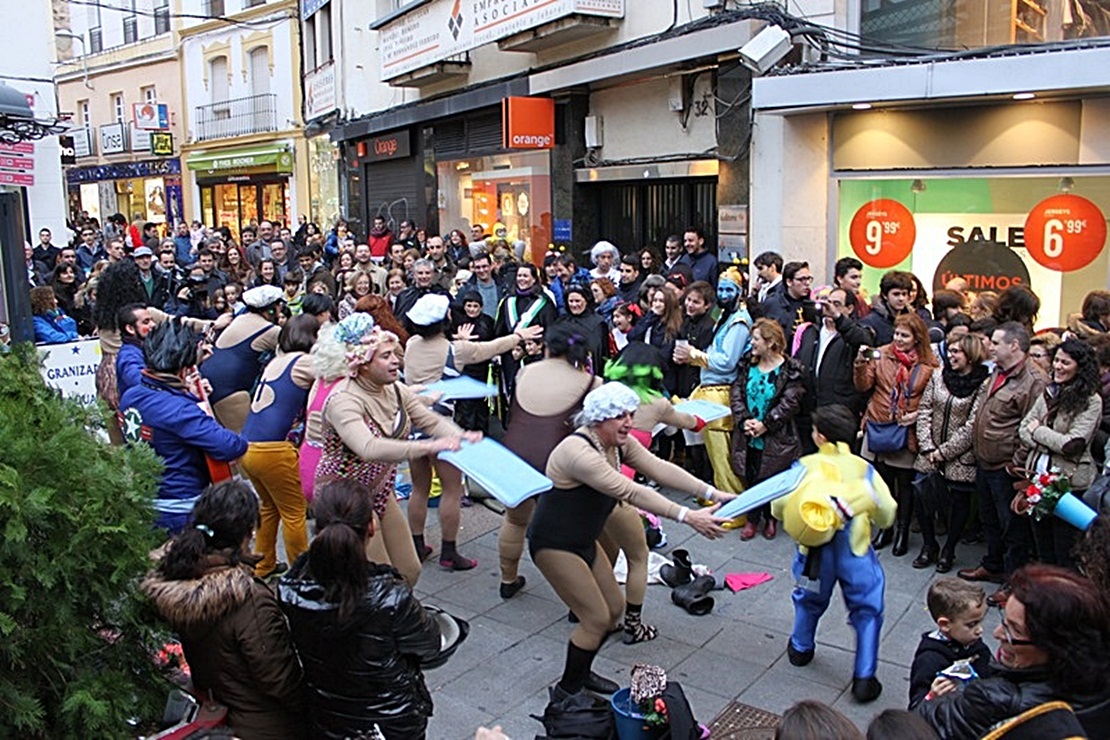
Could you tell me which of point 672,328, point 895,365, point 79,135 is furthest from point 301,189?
point 895,365

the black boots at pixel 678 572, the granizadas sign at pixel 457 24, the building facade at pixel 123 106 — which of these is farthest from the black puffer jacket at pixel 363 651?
the building facade at pixel 123 106

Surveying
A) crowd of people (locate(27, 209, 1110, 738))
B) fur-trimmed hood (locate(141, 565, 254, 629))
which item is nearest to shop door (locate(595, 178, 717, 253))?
crowd of people (locate(27, 209, 1110, 738))

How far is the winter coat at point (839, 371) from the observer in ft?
23.0

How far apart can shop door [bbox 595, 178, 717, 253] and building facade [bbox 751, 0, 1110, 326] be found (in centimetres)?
147

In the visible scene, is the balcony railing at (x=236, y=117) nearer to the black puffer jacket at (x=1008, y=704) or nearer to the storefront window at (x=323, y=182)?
the storefront window at (x=323, y=182)

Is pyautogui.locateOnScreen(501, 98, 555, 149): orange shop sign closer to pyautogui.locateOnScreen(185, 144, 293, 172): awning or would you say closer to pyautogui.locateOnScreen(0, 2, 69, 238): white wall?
pyautogui.locateOnScreen(0, 2, 69, 238): white wall

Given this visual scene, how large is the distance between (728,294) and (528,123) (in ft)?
21.4

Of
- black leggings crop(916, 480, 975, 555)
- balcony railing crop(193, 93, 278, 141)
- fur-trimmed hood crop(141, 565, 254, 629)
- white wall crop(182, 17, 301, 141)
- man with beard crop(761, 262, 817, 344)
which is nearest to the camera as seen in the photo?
fur-trimmed hood crop(141, 565, 254, 629)

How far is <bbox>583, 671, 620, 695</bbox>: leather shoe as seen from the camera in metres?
4.89

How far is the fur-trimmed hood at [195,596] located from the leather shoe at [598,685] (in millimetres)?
2109

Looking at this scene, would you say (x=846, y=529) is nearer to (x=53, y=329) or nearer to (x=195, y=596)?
(x=195, y=596)

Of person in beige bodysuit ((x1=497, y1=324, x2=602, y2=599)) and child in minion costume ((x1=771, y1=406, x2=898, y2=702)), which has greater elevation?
person in beige bodysuit ((x1=497, y1=324, x2=602, y2=599))

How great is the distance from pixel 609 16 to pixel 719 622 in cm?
901

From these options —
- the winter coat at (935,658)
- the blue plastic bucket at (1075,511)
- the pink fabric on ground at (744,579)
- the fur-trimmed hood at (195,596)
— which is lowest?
the pink fabric on ground at (744,579)
